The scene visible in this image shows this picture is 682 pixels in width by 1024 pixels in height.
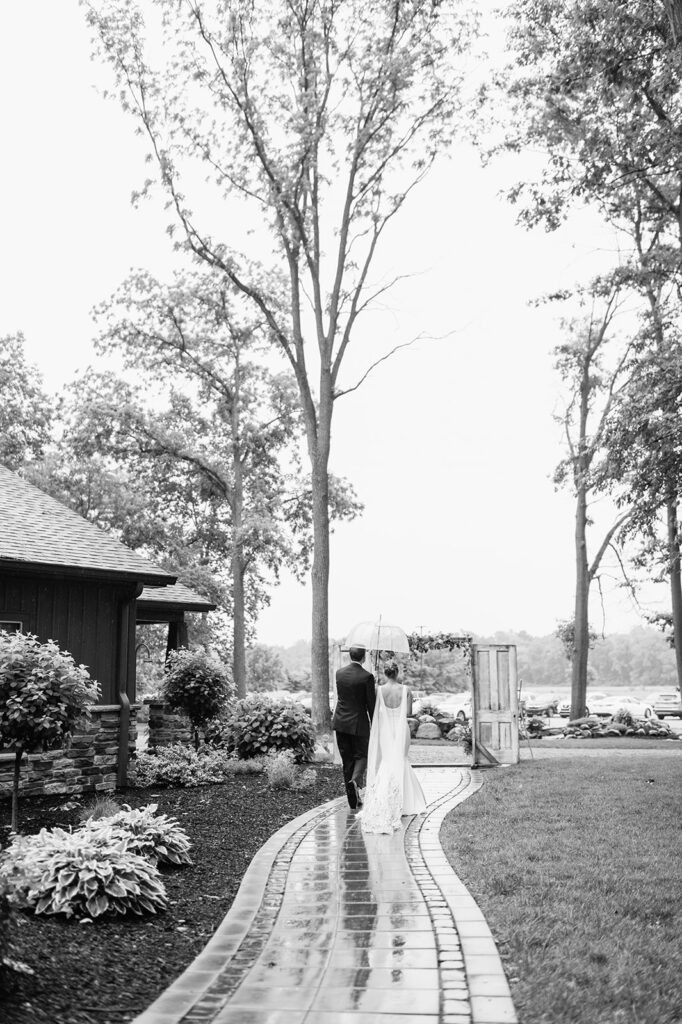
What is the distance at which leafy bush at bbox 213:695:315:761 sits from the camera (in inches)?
579

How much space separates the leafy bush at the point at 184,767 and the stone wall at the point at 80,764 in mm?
375

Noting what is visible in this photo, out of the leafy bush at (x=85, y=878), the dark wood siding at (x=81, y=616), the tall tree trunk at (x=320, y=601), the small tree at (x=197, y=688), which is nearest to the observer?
the leafy bush at (x=85, y=878)

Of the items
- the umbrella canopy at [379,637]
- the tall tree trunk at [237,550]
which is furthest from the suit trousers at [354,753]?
the tall tree trunk at [237,550]

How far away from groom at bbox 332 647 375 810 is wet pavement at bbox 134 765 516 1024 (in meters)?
2.45

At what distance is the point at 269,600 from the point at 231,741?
2085 centimetres

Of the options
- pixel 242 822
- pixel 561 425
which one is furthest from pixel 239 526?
pixel 242 822

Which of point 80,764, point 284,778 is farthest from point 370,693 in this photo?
point 80,764

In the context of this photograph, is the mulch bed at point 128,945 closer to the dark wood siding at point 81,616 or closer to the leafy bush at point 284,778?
the leafy bush at point 284,778

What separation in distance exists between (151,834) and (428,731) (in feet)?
57.0

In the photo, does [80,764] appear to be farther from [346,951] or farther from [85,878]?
[346,951]

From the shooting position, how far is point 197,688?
15.6 meters

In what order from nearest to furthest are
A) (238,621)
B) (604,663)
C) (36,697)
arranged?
(36,697) → (238,621) → (604,663)

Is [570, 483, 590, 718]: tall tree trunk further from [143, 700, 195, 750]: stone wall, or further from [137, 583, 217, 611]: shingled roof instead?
[143, 700, 195, 750]: stone wall

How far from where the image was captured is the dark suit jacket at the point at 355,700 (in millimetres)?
10086
